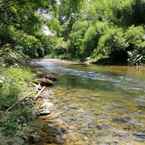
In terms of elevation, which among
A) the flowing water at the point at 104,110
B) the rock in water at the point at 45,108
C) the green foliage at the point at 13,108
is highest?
the green foliage at the point at 13,108

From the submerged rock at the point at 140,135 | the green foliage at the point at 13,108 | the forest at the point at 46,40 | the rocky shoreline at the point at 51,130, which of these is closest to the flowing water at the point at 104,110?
the submerged rock at the point at 140,135

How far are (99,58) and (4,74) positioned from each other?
2954 cm

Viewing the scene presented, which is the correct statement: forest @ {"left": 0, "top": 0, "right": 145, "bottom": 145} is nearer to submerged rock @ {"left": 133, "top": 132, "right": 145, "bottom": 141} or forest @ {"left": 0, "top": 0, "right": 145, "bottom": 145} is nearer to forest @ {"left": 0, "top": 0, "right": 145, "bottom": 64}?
forest @ {"left": 0, "top": 0, "right": 145, "bottom": 64}

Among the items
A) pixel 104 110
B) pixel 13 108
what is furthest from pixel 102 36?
pixel 13 108

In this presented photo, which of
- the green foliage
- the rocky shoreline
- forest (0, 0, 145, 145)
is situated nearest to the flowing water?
the rocky shoreline

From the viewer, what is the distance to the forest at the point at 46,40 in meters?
9.62

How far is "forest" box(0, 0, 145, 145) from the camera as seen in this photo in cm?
962

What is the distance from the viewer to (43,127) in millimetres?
9656

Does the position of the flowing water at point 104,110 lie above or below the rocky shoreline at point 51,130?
below

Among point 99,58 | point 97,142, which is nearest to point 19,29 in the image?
point 97,142

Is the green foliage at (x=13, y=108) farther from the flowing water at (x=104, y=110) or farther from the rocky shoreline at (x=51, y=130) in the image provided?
the flowing water at (x=104, y=110)

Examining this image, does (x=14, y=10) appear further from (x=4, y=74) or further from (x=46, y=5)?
(x=4, y=74)

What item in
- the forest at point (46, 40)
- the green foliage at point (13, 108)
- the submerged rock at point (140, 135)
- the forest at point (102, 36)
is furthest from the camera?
the forest at point (102, 36)

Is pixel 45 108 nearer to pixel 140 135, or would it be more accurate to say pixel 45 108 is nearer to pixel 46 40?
pixel 140 135
